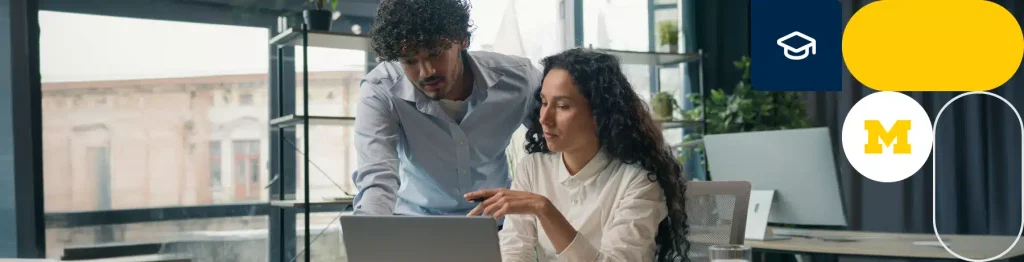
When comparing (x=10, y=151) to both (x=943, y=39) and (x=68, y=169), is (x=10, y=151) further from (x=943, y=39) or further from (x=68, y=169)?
(x=943, y=39)

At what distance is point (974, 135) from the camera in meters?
3.95

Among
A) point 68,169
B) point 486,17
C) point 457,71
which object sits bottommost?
point 68,169

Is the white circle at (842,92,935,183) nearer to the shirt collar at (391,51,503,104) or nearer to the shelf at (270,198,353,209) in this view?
the shelf at (270,198,353,209)

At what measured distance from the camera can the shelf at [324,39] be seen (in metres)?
3.32

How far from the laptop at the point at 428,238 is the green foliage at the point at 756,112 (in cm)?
323

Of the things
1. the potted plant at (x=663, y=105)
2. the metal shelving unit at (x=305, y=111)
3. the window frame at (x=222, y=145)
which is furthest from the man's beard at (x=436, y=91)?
the potted plant at (x=663, y=105)

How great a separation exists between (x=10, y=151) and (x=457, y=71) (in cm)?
207

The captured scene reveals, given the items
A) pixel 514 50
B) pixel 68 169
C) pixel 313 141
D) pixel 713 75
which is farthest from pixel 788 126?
pixel 68 169

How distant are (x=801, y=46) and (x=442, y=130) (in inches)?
114

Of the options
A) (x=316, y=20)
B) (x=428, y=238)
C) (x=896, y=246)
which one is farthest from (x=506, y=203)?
(x=316, y=20)

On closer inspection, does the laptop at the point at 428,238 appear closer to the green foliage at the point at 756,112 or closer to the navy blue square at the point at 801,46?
the green foliage at the point at 756,112

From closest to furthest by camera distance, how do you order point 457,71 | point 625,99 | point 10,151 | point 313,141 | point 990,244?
point 625,99 → point 457,71 → point 990,244 → point 10,151 → point 313,141

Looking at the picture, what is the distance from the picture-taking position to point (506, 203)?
155 centimetres

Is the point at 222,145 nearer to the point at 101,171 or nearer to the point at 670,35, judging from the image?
the point at 101,171
